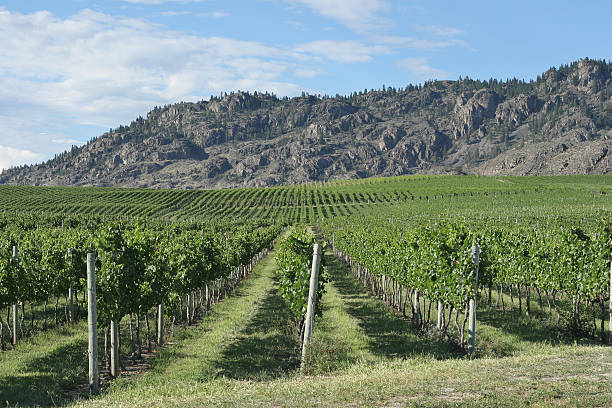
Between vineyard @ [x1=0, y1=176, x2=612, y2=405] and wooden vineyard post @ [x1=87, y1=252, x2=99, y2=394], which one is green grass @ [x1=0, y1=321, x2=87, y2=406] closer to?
vineyard @ [x1=0, y1=176, x2=612, y2=405]

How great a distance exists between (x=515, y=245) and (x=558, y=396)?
16484 millimetres

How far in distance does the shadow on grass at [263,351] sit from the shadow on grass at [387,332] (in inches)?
110

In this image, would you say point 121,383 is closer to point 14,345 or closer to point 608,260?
point 14,345

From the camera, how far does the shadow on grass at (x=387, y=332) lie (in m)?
13.6

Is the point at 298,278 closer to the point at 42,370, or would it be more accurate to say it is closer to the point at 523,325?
the point at 42,370

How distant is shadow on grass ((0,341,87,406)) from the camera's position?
10000 millimetres

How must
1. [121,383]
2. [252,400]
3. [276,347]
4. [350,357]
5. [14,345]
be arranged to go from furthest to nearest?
[14,345], [276,347], [350,357], [121,383], [252,400]

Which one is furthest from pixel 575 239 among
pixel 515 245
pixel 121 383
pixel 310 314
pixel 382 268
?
pixel 121 383

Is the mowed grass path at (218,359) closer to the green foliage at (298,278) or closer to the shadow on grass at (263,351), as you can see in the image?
the shadow on grass at (263,351)

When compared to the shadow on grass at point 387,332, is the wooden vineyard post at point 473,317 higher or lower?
higher

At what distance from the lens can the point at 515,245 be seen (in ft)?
71.6

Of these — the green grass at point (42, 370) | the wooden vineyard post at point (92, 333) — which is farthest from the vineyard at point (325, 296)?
the wooden vineyard post at point (92, 333)

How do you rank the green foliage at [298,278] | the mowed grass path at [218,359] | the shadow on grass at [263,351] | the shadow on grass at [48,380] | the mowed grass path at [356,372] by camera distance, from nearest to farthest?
the mowed grass path at [356,372] → the mowed grass path at [218,359] → the shadow on grass at [48,380] → the shadow on grass at [263,351] → the green foliage at [298,278]

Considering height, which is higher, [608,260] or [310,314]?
[608,260]
